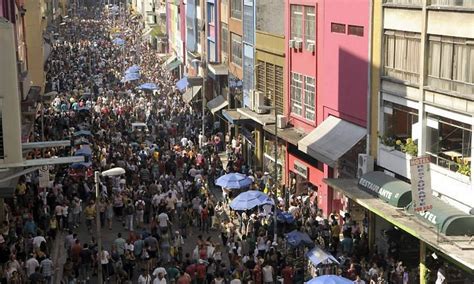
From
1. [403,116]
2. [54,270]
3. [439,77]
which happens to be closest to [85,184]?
[54,270]

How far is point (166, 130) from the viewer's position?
50.8 metres

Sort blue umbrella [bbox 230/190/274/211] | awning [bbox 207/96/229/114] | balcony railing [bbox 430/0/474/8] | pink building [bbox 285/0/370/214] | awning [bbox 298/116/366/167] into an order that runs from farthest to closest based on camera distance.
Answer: awning [bbox 207/96/229/114] → awning [bbox 298/116/366/167] → pink building [bbox 285/0/370/214] → blue umbrella [bbox 230/190/274/211] → balcony railing [bbox 430/0/474/8]

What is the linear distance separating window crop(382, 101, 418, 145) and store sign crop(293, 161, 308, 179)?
8076mm

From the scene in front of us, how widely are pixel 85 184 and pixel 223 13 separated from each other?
2056 centimetres

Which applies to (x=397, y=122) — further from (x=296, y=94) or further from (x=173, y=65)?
(x=173, y=65)

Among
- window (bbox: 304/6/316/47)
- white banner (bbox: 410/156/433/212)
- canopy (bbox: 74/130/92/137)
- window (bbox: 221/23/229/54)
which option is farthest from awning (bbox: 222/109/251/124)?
white banner (bbox: 410/156/433/212)

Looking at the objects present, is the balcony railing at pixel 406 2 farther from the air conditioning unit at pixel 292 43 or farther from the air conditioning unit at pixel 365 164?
the air conditioning unit at pixel 292 43

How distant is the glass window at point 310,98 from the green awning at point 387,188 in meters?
7.61

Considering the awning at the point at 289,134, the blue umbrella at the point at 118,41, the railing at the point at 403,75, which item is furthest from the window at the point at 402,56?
the blue umbrella at the point at 118,41

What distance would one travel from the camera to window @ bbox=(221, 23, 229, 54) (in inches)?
2041

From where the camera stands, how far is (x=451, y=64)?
964 inches

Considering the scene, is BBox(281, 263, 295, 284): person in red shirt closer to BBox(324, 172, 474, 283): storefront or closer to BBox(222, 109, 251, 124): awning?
BBox(324, 172, 474, 283): storefront

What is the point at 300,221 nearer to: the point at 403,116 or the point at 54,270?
the point at 403,116

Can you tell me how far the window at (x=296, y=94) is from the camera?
123 feet
